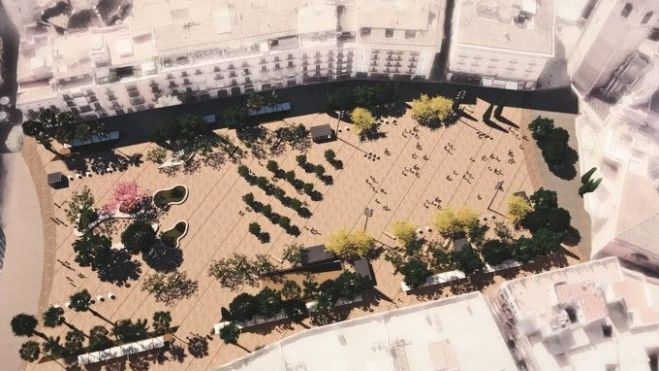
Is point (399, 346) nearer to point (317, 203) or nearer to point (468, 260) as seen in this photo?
point (468, 260)

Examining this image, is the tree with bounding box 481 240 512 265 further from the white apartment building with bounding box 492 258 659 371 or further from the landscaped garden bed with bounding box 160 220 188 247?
the landscaped garden bed with bounding box 160 220 188 247

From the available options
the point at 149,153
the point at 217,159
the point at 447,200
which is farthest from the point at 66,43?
the point at 447,200

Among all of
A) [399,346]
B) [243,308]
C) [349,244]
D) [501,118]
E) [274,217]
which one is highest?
[501,118]

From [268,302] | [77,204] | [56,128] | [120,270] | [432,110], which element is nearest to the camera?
[268,302]

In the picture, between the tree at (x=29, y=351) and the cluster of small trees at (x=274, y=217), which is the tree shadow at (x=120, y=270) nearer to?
the tree at (x=29, y=351)

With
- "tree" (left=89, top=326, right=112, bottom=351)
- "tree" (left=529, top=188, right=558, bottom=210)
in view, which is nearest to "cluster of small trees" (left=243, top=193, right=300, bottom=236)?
"tree" (left=89, top=326, right=112, bottom=351)

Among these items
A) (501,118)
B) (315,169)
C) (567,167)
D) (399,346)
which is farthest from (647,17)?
(399,346)
